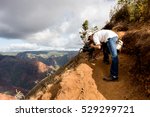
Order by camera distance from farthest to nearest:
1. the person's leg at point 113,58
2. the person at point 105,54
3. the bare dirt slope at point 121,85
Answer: the person at point 105,54 → the person's leg at point 113,58 → the bare dirt slope at point 121,85

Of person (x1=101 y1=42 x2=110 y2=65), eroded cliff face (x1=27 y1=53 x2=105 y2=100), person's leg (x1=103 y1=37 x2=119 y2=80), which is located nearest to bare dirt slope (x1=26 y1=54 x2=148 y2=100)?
eroded cliff face (x1=27 y1=53 x2=105 y2=100)

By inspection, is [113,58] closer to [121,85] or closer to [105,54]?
[121,85]

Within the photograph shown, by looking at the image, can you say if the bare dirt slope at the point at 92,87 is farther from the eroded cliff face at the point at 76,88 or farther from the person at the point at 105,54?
the person at the point at 105,54

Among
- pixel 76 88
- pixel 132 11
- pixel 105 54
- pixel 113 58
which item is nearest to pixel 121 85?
pixel 113 58

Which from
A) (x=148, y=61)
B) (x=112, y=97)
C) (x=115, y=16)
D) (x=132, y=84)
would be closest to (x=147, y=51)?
(x=148, y=61)

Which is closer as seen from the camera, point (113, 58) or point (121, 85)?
point (121, 85)

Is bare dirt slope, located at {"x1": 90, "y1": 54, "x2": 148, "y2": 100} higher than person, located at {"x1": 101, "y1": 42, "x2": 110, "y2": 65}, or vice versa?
person, located at {"x1": 101, "y1": 42, "x2": 110, "y2": 65}

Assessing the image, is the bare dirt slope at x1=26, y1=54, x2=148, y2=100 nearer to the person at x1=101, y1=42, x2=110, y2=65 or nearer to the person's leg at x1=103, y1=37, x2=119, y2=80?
the person's leg at x1=103, y1=37, x2=119, y2=80

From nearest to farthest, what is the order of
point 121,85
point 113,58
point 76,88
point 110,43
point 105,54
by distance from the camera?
1. point 76,88
2. point 121,85
3. point 113,58
4. point 110,43
5. point 105,54

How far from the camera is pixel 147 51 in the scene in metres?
10.1

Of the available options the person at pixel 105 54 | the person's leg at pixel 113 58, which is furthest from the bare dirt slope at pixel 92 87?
the person at pixel 105 54

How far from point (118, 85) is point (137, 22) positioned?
4343 millimetres

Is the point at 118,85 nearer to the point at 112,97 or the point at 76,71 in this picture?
the point at 112,97

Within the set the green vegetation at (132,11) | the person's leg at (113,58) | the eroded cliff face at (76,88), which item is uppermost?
the green vegetation at (132,11)
